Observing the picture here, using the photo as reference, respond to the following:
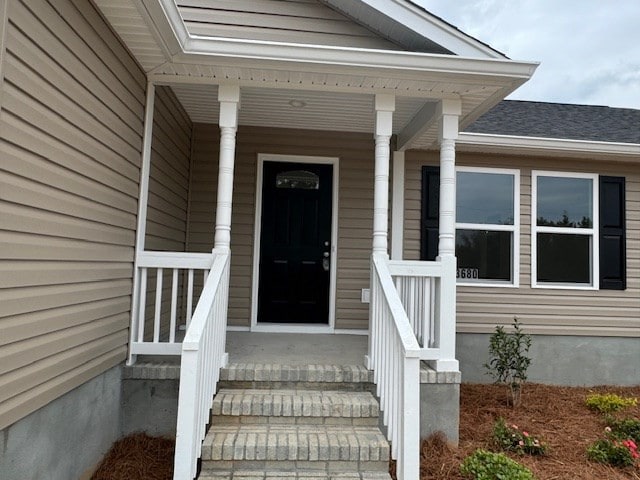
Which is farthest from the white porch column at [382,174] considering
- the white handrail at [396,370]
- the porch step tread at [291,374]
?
the porch step tread at [291,374]

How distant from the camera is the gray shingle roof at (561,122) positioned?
5.37 meters

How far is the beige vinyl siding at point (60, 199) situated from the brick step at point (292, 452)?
0.88m

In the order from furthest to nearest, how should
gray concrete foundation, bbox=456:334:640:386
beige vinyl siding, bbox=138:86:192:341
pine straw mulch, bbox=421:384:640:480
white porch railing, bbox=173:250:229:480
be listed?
gray concrete foundation, bbox=456:334:640:386 → beige vinyl siding, bbox=138:86:192:341 → pine straw mulch, bbox=421:384:640:480 → white porch railing, bbox=173:250:229:480

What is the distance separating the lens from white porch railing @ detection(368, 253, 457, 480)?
94.7 inches

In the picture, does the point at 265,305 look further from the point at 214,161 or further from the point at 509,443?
the point at 509,443

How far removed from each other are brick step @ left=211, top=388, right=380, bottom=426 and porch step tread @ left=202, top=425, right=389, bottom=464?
12cm

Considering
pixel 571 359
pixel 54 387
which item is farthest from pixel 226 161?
pixel 571 359

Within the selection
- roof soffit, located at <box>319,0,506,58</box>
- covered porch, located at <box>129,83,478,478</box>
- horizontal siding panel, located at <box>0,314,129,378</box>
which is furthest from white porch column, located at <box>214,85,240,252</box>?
roof soffit, located at <box>319,0,506,58</box>

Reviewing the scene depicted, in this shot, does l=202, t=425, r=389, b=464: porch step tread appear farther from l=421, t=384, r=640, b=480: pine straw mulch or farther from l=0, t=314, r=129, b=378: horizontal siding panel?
l=0, t=314, r=129, b=378: horizontal siding panel

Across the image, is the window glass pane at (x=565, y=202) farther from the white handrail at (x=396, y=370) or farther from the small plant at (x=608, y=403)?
the white handrail at (x=396, y=370)

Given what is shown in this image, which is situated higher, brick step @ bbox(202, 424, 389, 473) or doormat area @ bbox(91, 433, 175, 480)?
brick step @ bbox(202, 424, 389, 473)

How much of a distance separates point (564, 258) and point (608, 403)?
5.56ft

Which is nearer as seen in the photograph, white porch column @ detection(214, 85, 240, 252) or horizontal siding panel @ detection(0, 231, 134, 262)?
horizontal siding panel @ detection(0, 231, 134, 262)

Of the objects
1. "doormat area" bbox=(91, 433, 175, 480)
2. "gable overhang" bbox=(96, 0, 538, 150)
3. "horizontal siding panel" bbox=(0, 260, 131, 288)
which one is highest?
"gable overhang" bbox=(96, 0, 538, 150)
